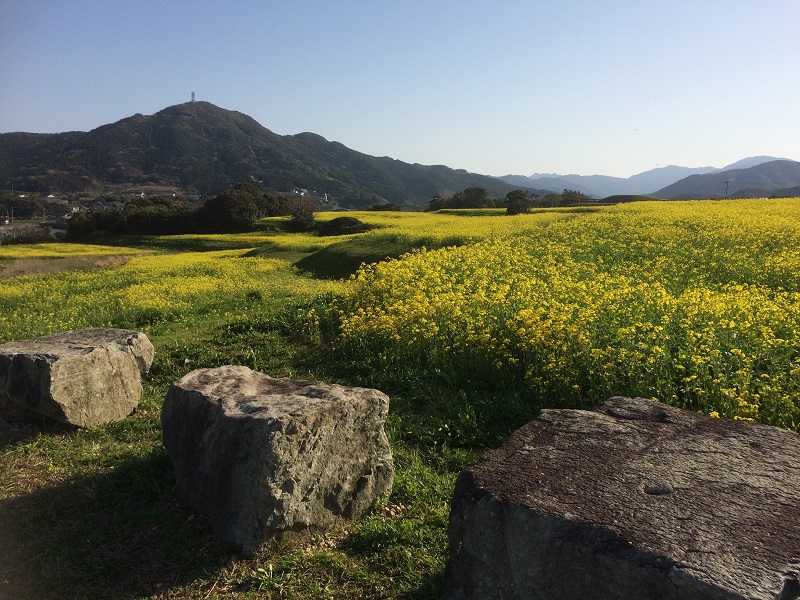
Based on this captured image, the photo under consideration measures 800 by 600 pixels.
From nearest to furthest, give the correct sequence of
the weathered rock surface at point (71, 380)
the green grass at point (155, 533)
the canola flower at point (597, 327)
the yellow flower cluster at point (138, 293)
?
the green grass at point (155, 533), the weathered rock surface at point (71, 380), the canola flower at point (597, 327), the yellow flower cluster at point (138, 293)

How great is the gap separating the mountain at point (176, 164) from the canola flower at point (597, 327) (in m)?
120

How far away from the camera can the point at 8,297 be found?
671 inches

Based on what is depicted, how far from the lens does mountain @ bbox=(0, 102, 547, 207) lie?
131250 mm

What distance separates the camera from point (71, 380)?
605 centimetres

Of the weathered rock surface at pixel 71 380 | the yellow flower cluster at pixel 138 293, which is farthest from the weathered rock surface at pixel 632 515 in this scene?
the yellow flower cluster at pixel 138 293

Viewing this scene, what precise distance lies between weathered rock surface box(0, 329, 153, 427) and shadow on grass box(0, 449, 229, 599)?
3.90 ft

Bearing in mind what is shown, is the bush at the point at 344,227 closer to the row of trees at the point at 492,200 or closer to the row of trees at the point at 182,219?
the row of trees at the point at 182,219

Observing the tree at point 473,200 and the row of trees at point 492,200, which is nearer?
the row of trees at point 492,200

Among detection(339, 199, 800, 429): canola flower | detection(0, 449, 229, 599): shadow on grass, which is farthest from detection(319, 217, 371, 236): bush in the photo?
detection(0, 449, 229, 599): shadow on grass

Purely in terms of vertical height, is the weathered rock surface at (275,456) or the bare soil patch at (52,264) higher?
the weathered rock surface at (275,456)

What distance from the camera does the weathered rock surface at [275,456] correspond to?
3.97 m

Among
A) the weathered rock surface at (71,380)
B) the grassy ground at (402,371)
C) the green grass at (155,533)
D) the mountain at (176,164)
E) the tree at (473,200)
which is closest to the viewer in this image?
the green grass at (155,533)

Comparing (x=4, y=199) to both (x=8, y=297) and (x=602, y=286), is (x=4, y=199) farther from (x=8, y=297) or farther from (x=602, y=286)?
(x=602, y=286)

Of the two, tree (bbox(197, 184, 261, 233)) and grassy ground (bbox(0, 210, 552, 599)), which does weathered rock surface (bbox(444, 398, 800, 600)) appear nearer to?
grassy ground (bbox(0, 210, 552, 599))
